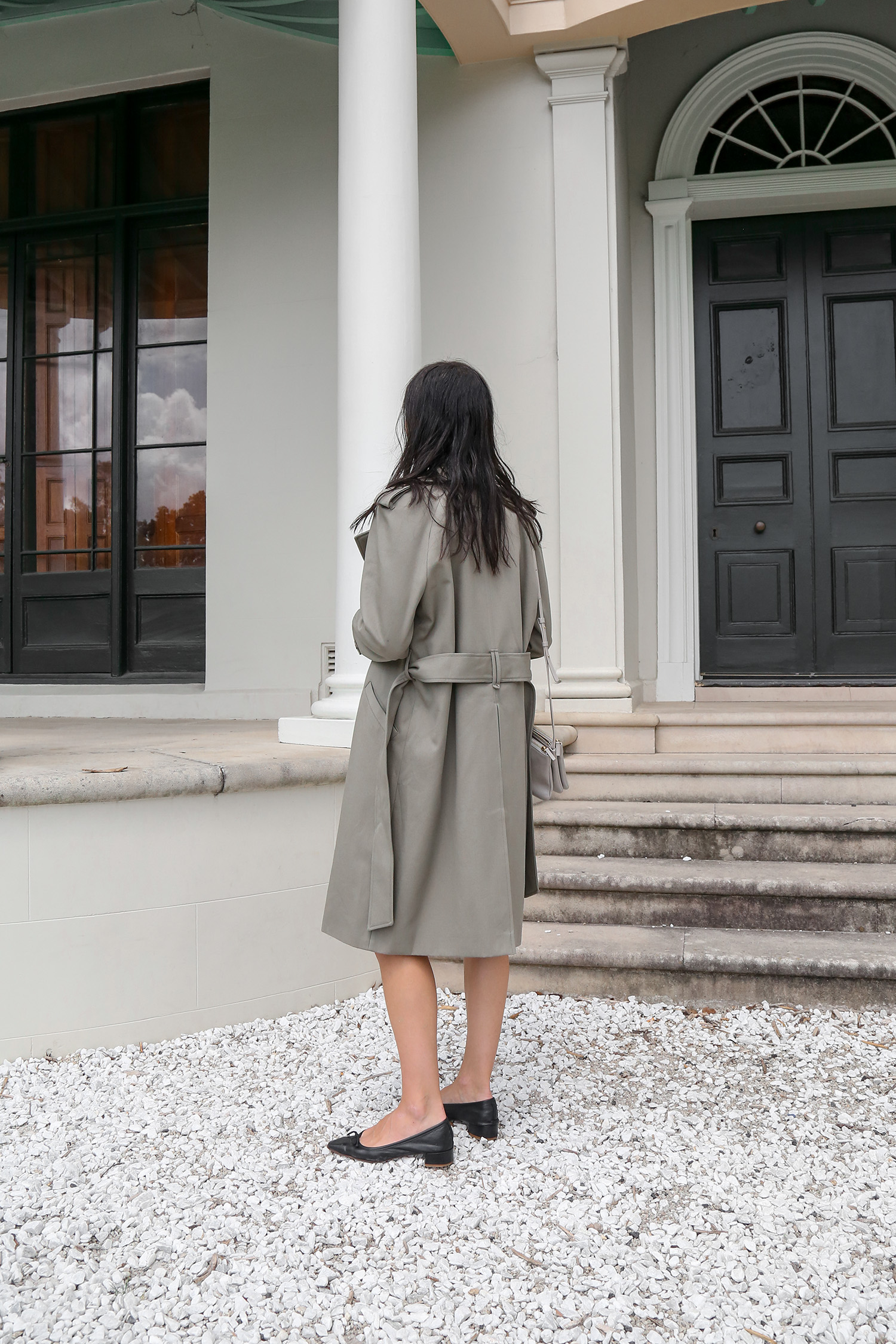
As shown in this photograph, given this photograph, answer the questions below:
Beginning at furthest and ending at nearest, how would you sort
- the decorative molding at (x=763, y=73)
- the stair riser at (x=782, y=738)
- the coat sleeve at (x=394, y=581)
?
the decorative molding at (x=763, y=73) → the stair riser at (x=782, y=738) → the coat sleeve at (x=394, y=581)

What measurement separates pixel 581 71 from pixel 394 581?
3950mm

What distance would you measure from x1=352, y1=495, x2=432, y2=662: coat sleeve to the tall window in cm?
448

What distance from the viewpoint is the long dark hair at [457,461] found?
2092mm

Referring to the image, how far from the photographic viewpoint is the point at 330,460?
5.87m

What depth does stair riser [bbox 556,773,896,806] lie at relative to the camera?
391 cm

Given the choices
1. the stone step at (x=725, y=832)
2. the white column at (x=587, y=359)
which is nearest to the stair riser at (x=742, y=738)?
the white column at (x=587, y=359)

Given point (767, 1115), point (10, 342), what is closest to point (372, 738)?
point (767, 1115)

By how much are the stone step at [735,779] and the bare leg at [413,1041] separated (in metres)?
2.02

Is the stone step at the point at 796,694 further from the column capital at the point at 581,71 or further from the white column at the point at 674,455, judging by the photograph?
the column capital at the point at 581,71

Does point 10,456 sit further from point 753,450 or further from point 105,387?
point 753,450

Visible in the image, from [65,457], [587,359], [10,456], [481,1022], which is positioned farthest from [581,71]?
[481,1022]

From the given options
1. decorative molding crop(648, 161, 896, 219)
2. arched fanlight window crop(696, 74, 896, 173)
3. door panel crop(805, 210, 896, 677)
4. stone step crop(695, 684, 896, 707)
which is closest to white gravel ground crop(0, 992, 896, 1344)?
stone step crop(695, 684, 896, 707)

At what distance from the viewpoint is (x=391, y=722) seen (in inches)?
83.0

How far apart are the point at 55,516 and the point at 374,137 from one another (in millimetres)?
3759
